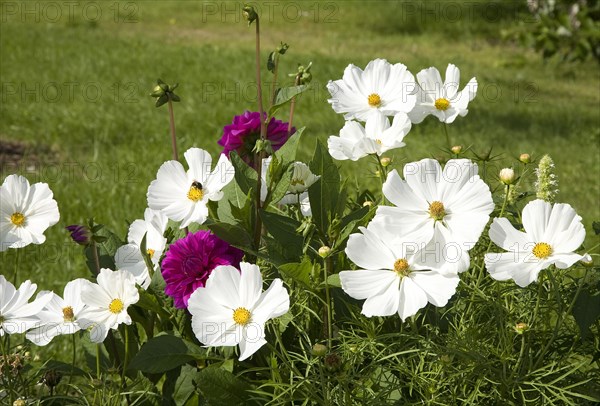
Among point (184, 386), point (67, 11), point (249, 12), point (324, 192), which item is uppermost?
point (249, 12)

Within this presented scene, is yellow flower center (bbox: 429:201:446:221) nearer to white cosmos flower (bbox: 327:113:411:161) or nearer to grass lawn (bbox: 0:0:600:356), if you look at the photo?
white cosmos flower (bbox: 327:113:411:161)

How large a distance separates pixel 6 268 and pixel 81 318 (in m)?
1.84

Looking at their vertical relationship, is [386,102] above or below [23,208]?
above

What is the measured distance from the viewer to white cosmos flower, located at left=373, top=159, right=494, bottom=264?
4.24 feet

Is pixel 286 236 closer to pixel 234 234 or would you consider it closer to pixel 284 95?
pixel 234 234

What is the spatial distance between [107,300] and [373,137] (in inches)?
22.1

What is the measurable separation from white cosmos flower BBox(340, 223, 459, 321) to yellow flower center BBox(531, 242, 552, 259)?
136 mm

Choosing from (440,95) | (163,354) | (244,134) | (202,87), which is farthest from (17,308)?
(202,87)

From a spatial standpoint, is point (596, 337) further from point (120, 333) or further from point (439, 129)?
point (439, 129)

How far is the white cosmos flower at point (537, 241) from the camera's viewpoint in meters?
1.29

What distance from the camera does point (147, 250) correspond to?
5.55ft

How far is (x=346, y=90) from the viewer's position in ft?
5.37

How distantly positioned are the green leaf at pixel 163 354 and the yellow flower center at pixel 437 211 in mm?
459

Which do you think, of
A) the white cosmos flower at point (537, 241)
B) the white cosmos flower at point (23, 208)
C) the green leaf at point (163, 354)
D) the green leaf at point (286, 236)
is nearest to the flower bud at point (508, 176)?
the white cosmos flower at point (537, 241)
